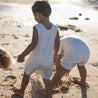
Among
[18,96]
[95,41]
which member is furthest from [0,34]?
[18,96]

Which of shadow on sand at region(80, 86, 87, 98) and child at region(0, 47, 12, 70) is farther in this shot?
shadow on sand at region(80, 86, 87, 98)

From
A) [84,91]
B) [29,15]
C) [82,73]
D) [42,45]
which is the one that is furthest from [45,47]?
[29,15]

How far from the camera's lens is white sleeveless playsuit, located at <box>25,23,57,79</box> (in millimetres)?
3328

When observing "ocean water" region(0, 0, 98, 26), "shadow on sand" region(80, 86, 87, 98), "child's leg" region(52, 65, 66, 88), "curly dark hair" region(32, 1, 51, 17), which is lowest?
"ocean water" region(0, 0, 98, 26)

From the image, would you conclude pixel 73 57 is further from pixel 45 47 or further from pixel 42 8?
pixel 42 8

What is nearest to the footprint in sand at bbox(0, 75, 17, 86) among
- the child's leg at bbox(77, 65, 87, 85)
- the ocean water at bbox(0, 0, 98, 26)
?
the child's leg at bbox(77, 65, 87, 85)

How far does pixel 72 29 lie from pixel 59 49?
4488 mm

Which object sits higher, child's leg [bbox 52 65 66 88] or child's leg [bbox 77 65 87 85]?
child's leg [bbox 52 65 66 88]

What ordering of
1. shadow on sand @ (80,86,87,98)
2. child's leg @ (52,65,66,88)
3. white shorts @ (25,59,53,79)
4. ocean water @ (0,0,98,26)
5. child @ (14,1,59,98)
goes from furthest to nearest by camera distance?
ocean water @ (0,0,98,26), shadow on sand @ (80,86,87,98), child's leg @ (52,65,66,88), white shorts @ (25,59,53,79), child @ (14,1,59,98)

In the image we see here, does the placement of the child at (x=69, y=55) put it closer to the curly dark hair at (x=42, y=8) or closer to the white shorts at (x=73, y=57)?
the white shorts at (x=73, y=57)

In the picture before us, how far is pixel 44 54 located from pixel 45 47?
97 mm

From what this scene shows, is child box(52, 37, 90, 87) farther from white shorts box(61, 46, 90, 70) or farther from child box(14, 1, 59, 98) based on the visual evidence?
child box(14, 1, 59, 98)

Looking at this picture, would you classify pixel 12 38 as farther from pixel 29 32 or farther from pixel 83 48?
pixel 83 48

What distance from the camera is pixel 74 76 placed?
4520mm
